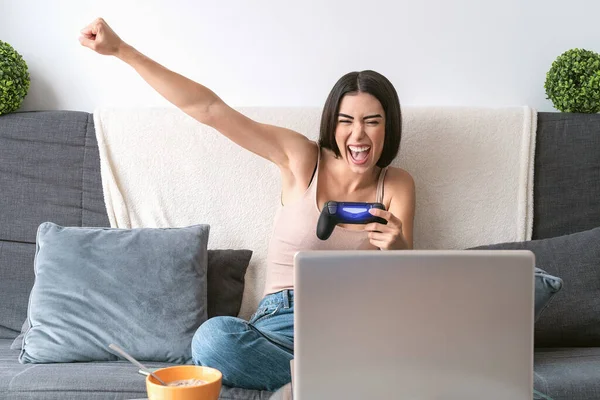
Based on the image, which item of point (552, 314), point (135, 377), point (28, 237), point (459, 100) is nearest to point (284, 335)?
point (135, 377)

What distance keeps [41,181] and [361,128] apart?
1.02 meters

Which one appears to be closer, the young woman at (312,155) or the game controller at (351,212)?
the game controller at (351,212)

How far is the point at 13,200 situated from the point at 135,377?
2.81 feet

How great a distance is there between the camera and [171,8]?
8.68 ft

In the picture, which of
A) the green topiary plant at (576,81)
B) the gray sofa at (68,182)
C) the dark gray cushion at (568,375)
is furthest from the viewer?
the green topiary plant at (576,81)

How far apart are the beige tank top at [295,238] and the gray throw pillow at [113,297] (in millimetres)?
214

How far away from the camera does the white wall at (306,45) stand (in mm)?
2648

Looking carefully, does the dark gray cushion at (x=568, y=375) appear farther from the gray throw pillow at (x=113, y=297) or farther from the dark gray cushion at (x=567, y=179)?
the gray throw pillow at (x=113, y=297)

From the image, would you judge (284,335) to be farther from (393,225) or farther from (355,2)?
(355,2)

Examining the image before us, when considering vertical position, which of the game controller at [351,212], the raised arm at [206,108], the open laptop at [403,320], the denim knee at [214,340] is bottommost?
the denim knee at [214,340]

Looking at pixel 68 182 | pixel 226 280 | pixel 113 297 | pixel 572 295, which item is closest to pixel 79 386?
pixel 113 297

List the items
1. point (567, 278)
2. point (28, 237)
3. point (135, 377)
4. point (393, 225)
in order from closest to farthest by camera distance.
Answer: point (393, 225) → point (135, 377) → point (567, 278) → point (28, 237)

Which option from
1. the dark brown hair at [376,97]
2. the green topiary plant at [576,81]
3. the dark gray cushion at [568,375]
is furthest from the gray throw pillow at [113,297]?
the green topiary plant at [576,81]

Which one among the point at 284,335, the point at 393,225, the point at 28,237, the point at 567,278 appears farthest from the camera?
the point at 28,237
